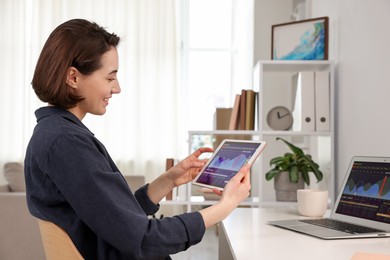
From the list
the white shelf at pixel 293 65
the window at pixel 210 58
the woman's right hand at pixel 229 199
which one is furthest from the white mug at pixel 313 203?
the window at pixel 210 58

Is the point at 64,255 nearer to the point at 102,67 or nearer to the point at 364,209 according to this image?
the point at 102,67

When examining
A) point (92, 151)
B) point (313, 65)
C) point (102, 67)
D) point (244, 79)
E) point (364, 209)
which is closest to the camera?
point (92, 151)

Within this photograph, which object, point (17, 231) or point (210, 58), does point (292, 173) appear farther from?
point (210, 58)

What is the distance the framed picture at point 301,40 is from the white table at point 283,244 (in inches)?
57.9

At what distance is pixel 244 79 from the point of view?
19.3 feet

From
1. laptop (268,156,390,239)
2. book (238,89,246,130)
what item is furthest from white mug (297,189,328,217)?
book (238,89,246,130)

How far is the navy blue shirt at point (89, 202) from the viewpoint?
1.16m

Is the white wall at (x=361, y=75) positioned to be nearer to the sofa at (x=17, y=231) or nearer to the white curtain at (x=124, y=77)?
the sofa at (x=17, y=231)

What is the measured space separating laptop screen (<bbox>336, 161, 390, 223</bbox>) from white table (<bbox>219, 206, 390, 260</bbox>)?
12 centimetres

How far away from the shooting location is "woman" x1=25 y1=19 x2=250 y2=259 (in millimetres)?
1162

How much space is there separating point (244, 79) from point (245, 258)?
4.74 m

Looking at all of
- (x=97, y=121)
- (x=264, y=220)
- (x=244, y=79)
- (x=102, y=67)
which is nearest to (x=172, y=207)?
(x=97, y=121)

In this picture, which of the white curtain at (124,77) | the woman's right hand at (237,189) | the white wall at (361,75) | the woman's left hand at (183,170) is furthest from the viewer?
the white curtain at (124,77)

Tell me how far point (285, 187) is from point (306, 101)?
494 mm
